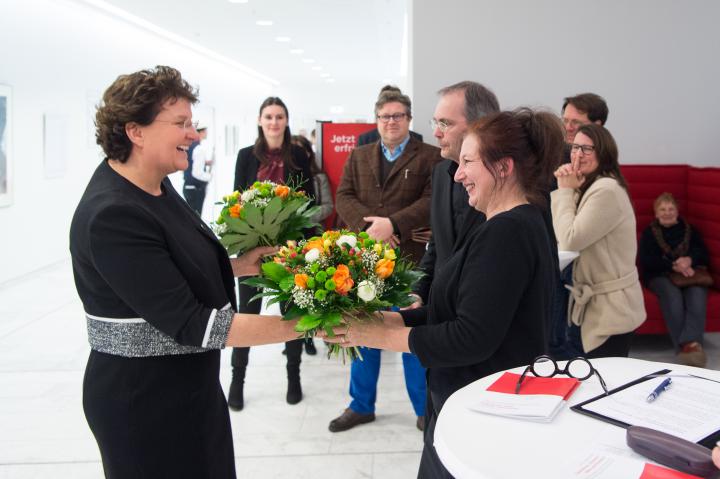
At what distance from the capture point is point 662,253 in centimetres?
490

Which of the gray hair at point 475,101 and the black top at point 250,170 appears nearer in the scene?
the gray hair at point 475,101

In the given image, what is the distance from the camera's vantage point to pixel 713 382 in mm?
1338

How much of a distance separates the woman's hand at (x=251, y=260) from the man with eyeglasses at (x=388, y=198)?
1236 millimetres

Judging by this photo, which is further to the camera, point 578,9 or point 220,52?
point 220,52

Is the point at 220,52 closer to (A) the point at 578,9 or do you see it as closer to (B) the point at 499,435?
(A) the point at 578,9

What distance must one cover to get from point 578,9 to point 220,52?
11.3 meters

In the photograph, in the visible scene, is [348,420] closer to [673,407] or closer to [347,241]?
[347,241]

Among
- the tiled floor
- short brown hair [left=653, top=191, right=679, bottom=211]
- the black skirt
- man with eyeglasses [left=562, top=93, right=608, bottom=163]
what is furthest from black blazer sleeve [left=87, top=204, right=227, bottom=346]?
short brown hair [left=653, top=191, right=679, bottom=211]

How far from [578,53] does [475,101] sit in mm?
2919

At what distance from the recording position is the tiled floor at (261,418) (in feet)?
10.7

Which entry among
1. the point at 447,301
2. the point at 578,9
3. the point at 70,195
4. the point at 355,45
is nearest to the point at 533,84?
the point at 578,9

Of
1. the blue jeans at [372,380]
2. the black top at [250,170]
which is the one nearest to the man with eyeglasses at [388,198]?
the blue jeans at [372,380]

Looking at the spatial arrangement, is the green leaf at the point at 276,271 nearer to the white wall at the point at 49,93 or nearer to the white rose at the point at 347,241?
the white rose at the point at 347,241

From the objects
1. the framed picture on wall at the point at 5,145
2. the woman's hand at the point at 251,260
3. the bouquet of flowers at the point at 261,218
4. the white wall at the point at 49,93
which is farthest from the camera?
the white wall at the point at 49,93
